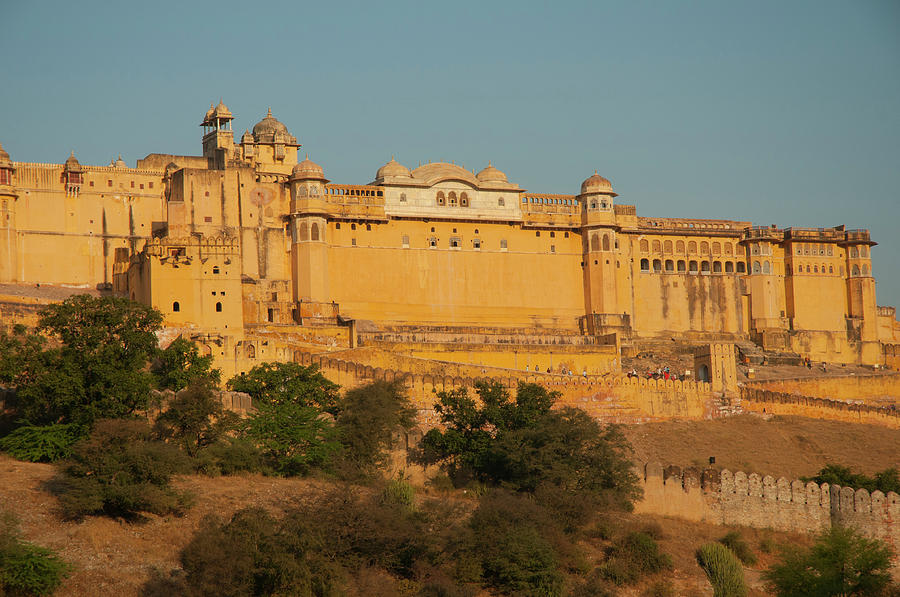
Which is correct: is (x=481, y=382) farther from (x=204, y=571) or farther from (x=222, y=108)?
(x=222, y=108)

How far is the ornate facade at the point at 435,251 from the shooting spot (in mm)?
51438

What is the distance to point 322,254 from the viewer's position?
5272cm

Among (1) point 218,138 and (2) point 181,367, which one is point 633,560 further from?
(1) point 218,138

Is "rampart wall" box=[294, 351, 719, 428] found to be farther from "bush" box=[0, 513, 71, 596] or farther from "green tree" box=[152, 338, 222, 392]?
"bush" box=[0, 513, 71, 596]

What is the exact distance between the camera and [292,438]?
34.6 metres

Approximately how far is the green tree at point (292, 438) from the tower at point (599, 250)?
74.4 feet

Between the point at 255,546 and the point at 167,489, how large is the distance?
4.23 meters

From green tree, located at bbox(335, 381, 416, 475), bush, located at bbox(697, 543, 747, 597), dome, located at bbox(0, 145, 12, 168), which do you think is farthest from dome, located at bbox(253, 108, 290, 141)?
bush, located at bbox(697, 543, 747, 597)

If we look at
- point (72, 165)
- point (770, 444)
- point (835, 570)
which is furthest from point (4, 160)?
point (835, 570)

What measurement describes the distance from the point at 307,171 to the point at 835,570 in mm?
29095

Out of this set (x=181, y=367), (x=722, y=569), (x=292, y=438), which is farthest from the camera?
(x=181, y=367)

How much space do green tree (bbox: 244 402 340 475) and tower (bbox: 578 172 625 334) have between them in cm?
2266

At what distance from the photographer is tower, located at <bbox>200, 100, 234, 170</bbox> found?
55.8 m

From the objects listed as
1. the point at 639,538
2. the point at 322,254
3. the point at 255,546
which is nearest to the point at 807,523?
the point at 639,538
